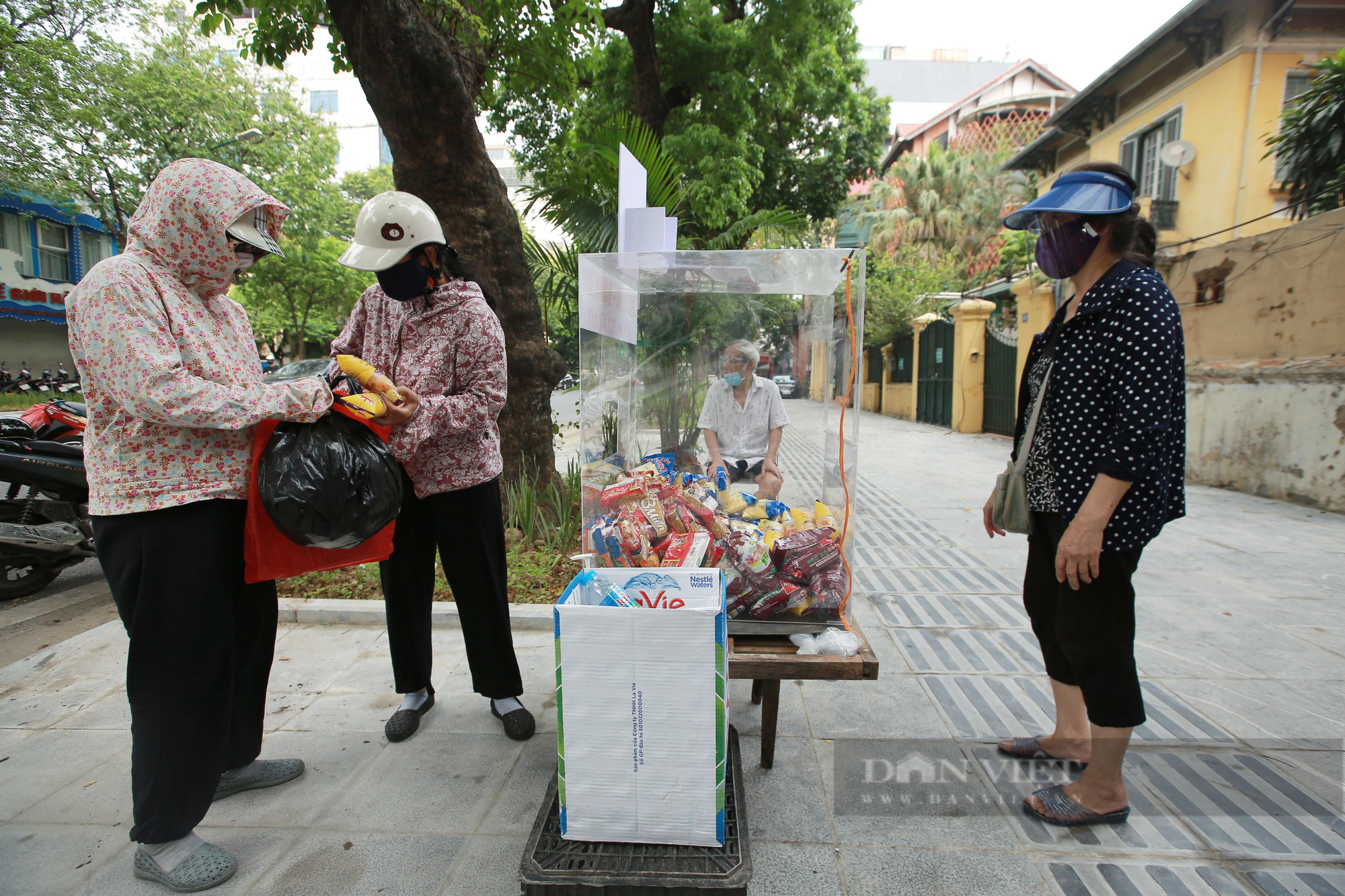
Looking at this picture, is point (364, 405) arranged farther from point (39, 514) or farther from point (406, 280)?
point (39, 514)

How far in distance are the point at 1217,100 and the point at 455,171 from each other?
37.5 feet

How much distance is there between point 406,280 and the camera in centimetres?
210

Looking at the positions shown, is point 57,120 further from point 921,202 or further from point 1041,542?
point 921,202

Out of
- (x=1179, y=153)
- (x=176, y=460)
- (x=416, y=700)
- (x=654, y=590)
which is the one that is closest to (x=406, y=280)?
(x=176, y=460)

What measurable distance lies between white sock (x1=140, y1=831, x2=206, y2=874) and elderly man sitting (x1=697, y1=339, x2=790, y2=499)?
1.91 m

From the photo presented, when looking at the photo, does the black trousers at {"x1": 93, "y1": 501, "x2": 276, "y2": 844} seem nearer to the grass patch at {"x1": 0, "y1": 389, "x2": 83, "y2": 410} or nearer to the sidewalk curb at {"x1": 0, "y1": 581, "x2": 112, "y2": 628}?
the sidewalk curb at {"x1": 0, "y1": 581, "x2": 112, "y2": 628}

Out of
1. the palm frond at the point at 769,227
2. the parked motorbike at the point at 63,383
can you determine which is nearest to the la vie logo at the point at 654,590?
the palm frond at the point at 769,227

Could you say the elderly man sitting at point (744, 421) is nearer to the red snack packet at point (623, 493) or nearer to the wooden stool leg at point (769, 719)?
the red snack packet at point (623, 493)

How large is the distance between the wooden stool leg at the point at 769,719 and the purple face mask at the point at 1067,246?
1.48m

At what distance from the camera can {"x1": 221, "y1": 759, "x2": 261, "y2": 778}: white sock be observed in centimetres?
210

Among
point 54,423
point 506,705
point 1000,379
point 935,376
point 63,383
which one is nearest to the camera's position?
point 506,705

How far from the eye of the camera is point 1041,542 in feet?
6.66

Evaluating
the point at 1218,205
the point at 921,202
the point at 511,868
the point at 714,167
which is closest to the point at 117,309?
the point at 511,868

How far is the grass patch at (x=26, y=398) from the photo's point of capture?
15.4 m
